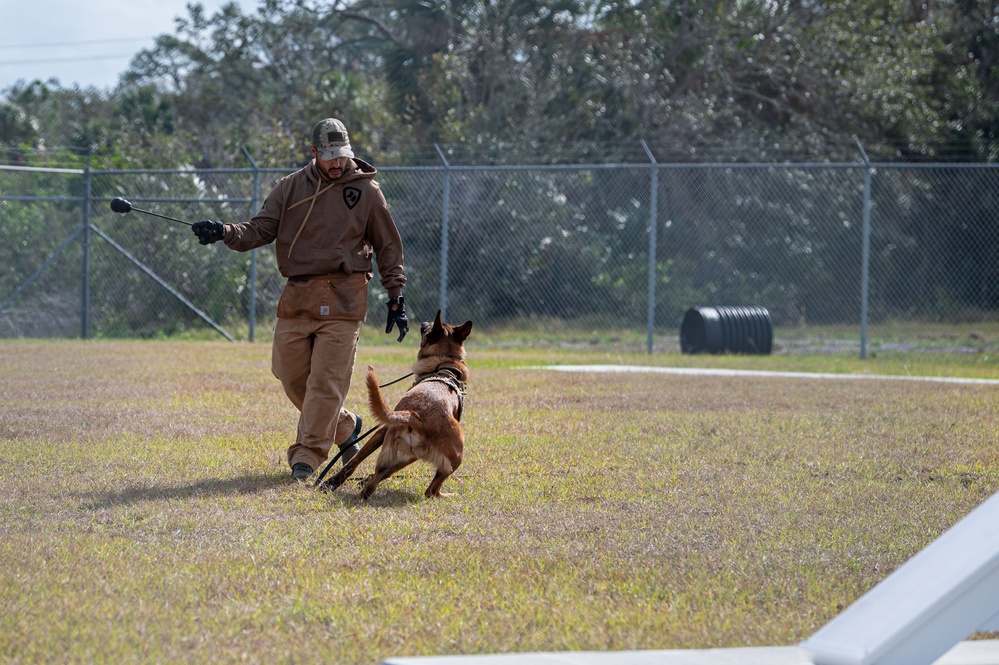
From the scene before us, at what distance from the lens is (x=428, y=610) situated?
153 inches

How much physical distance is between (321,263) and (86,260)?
1210cm

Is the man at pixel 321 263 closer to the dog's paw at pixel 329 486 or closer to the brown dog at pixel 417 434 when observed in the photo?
the dog's paw at pixel 329 486

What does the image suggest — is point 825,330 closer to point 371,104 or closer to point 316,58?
point 371,104

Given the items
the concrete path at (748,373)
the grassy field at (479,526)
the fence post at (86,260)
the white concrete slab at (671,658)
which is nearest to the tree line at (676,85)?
Result: the fence post at (86,260)

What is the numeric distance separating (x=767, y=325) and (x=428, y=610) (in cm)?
1357

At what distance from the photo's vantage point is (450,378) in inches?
251

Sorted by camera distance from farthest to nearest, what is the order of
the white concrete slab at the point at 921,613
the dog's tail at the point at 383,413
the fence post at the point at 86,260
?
the fence post at the point at 86,260 → the dog's tail at the point at 383,413 → the white concrete slab at the point at 921,613

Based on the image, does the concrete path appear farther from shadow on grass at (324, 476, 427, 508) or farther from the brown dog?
the brown dog

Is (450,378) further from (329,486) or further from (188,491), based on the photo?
(188,491)

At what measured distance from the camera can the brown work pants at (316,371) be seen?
6562 millimetres

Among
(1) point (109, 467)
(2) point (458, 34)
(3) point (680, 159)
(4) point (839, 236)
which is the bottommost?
(1) point (109, 467)

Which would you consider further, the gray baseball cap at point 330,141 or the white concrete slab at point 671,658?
the gray baseball cap at point 330,141

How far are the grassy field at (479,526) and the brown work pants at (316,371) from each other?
25 cm

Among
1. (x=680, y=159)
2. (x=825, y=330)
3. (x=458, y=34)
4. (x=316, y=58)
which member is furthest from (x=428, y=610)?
(x=316, y=58)
